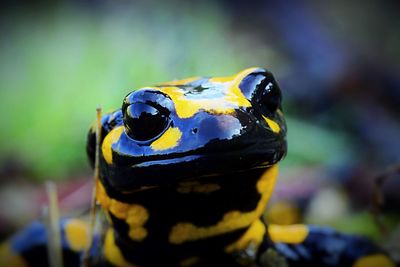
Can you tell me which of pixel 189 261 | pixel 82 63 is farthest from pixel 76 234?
pixel 82 63

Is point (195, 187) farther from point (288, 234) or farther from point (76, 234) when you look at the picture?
point (76, 234)

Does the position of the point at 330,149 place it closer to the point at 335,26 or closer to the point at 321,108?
the point at 321,108

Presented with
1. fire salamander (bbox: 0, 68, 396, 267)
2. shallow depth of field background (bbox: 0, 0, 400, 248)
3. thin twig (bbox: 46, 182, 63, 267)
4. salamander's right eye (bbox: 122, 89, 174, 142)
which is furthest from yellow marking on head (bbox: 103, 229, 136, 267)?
shallow depth of field background (bbox: 0, 0, 400, 248)

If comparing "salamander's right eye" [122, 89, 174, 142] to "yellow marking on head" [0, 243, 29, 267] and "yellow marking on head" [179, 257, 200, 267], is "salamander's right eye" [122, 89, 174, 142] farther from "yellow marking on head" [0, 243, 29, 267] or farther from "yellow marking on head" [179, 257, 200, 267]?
"yellow marking on head" [0, 243, 29, 267]

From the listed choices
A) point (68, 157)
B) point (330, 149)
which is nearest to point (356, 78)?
point (330, 149)

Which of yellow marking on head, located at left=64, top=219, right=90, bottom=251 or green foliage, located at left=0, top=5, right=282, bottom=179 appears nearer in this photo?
yellow marking on head, located at left=64, top=219, right=90, bottom=251
